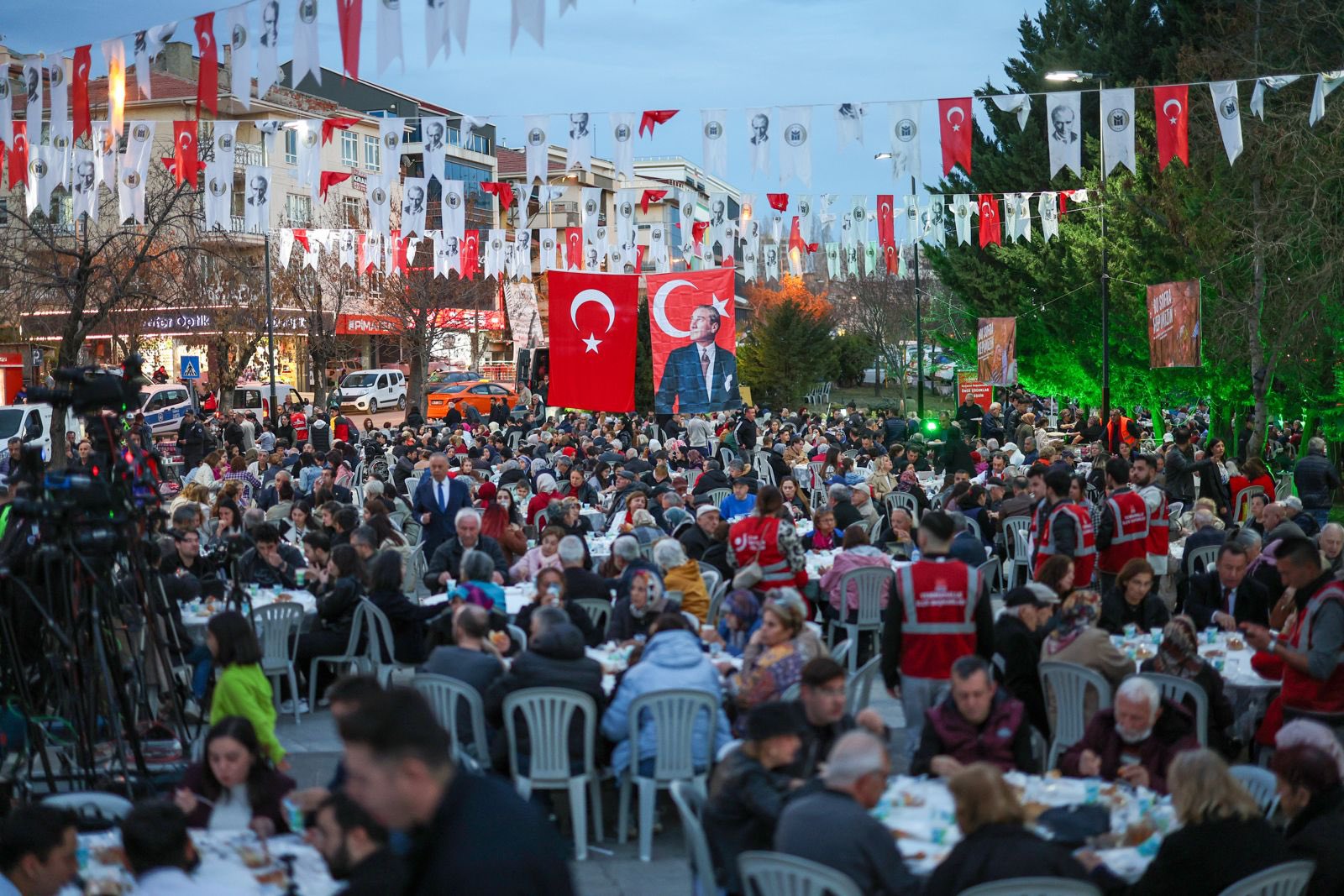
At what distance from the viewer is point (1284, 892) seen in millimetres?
4277

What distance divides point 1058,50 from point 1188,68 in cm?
926

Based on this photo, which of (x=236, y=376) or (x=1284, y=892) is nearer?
(x=1284, y=892)

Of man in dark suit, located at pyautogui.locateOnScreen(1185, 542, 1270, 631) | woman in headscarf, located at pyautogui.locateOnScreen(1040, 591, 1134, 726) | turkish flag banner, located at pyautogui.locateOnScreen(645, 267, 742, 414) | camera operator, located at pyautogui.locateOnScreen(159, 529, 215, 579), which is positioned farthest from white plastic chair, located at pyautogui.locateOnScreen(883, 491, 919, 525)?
woman in headscarf, located at pyautogui.locateOnScreen(1040, 591, 1134, 726)

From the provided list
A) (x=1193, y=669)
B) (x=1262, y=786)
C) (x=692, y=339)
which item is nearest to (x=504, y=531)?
(x=692, y=339)

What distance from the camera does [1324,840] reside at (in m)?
4.58

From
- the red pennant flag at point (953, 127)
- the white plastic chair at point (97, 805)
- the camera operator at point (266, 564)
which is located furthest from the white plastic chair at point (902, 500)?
the white plastic chair at point (97, 805)

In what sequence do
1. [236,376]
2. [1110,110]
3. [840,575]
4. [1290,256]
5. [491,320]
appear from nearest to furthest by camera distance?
[840,575] → [1110,110] → [1290,256] → [236,376] → [491,320]

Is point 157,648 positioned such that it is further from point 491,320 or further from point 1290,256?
point 491,320

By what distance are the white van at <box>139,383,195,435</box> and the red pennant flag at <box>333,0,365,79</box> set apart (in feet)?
82.9

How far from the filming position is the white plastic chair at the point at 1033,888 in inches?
156

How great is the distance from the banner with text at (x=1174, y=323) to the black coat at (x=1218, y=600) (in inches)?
469

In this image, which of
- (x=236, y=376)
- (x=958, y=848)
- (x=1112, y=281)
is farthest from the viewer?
(x=236, y=376)

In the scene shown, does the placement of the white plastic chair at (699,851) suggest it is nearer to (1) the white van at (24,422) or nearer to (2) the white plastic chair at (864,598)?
(2) the white plastic chair at (864,598)

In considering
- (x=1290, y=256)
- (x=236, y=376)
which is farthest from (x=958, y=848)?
(x=236, y=376)
